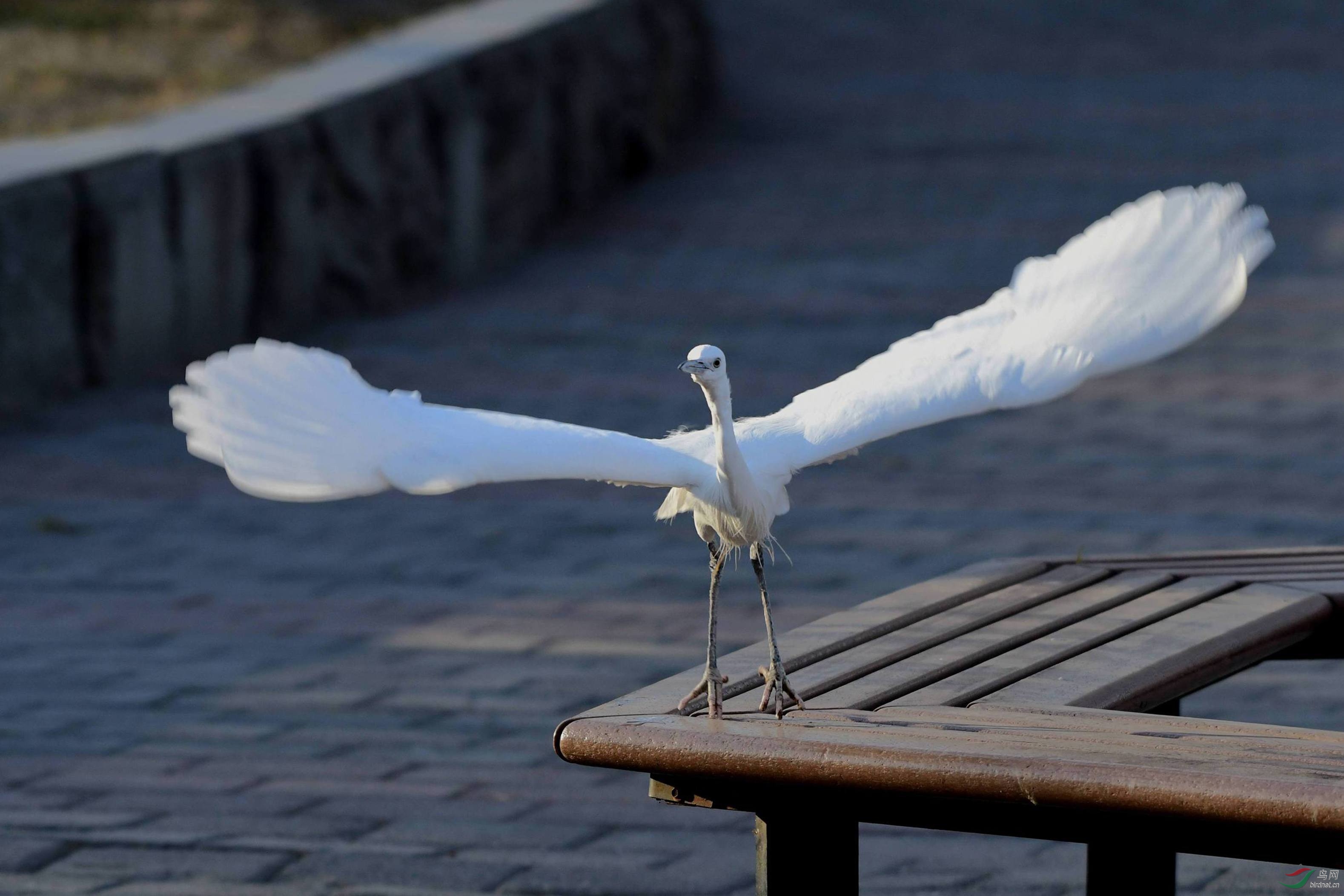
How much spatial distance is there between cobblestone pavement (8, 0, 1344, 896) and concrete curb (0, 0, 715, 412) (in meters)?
0.27

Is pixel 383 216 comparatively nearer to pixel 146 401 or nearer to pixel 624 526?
pixel 146 401

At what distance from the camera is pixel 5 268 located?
703 cm

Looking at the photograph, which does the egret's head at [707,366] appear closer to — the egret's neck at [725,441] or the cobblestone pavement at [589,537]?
the egret's neck at [725,441]

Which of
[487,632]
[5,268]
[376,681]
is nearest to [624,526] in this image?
[487,632]

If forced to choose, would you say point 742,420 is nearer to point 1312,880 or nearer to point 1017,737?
point 1017,737

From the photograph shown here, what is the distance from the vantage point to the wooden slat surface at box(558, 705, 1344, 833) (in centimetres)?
206

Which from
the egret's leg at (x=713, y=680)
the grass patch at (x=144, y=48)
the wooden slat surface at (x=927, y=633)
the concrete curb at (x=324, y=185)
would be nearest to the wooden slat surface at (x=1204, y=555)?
the wooden slat surface at (x=927, y=633)

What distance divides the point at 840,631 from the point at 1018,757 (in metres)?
0.78

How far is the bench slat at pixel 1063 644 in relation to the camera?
2.57 m

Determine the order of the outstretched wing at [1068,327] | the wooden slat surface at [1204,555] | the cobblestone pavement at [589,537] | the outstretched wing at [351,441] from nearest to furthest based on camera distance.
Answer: the outstretched wing at [351,441] < the outstretched wing at [1068,327] < the wooden slat surface at [1204,555] < the cobblestone pavement at [589,537]

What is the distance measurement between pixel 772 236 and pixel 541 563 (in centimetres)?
531

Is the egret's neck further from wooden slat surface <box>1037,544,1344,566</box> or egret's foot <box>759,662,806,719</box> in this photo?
wooden slat surface <box>1037,544,1344,566</box>

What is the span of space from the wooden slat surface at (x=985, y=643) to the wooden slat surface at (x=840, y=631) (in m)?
0.10

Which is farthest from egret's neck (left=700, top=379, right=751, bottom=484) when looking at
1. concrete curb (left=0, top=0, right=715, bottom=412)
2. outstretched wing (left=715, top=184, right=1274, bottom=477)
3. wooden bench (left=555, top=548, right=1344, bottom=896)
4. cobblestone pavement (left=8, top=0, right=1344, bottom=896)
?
concrete curb (left=0, top=0, right=715, bottom=412)
